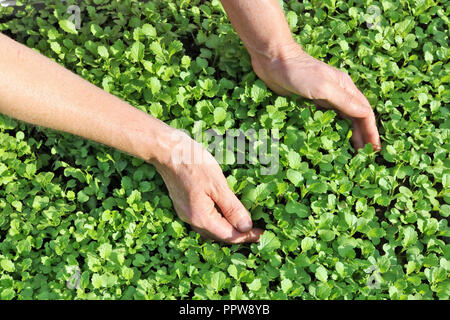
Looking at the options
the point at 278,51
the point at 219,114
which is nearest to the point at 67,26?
the point at 219,114

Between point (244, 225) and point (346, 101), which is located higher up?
point (346, 101)

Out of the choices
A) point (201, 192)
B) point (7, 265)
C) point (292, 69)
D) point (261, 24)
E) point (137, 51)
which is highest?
point (261, 24)

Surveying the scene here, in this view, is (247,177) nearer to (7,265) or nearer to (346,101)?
(346,101)

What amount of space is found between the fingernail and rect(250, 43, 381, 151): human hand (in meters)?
0.52

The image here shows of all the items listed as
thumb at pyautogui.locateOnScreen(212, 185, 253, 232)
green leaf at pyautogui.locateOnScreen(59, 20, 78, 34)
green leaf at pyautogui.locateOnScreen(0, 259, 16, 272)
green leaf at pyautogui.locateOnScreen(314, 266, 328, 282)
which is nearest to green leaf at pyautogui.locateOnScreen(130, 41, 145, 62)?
green leaf at pyautogui.locateOnScreen(59, 20, 78, 34)

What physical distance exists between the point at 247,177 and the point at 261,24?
22.1 inches

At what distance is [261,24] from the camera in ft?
5.56

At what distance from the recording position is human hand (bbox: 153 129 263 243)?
4.78 feet

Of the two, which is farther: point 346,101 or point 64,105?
point 346,101

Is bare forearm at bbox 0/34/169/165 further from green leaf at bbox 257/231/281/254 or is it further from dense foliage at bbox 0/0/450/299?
green leaf at bbox 257/231/281/254

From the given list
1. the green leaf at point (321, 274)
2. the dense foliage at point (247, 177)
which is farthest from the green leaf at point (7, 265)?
the green leaf at point (321, 274)

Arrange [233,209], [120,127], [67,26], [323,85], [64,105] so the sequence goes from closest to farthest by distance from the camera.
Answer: [64,105] → [120,127] → [233,209] → [323,85] → [67,26]

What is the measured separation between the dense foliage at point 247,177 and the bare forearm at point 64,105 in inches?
11.0
